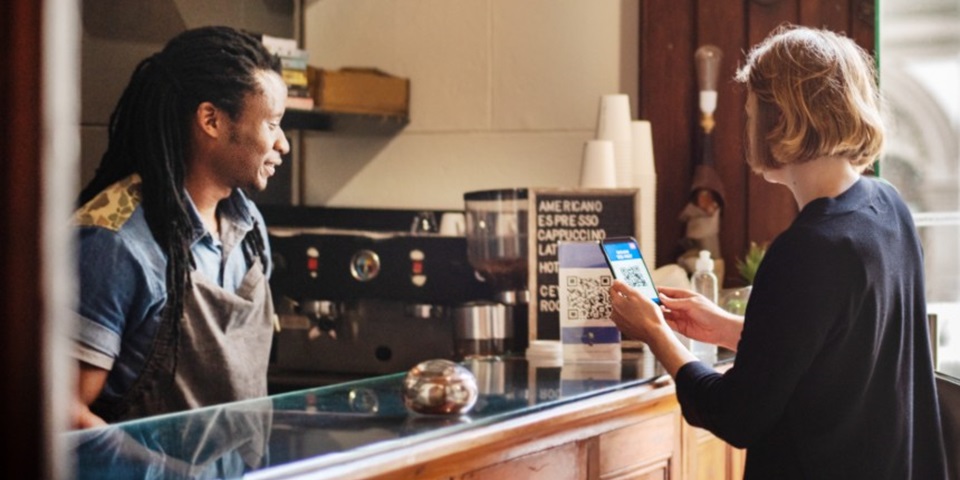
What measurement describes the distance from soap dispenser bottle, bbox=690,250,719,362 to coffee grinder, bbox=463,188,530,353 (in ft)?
1.43

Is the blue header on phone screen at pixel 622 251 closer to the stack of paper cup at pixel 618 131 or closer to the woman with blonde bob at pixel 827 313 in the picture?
the woman with blonde bob at pixel 827 313

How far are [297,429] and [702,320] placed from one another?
34.5 inches

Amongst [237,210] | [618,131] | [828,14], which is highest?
[828,14]

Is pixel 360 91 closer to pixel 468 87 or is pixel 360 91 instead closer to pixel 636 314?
pixel 468 87

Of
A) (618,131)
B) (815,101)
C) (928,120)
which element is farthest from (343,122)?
(815,101)

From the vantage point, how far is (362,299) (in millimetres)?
3543

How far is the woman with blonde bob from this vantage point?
170 cm

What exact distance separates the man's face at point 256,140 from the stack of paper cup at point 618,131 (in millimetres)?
1060

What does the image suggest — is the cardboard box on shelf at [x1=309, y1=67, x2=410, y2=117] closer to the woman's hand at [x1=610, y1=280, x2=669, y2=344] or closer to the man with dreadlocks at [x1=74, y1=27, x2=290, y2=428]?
the man with dreadlocks at [x1=74, y1=27, x2=290, y2=428]

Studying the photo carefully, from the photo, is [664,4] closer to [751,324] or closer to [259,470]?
[751,324]

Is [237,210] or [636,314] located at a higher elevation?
[237,210]

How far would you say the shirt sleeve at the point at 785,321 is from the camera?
169 centimetres

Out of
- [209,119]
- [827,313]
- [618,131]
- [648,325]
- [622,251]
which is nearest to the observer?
[827,313]

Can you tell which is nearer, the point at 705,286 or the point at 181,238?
the point at 181,238
